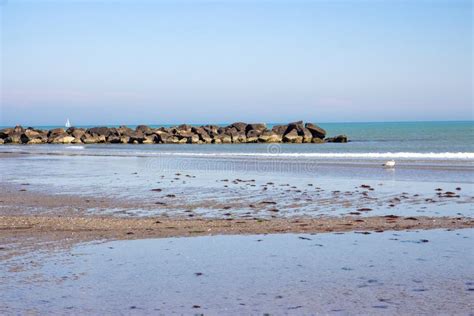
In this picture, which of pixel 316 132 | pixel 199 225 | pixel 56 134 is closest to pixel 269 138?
pixel 316 132

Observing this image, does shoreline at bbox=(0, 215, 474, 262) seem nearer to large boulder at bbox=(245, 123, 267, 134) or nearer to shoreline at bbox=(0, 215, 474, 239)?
shoreline at bbox=(0, 215, 474, 239)

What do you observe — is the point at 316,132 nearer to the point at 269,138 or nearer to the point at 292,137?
the point at 292,137

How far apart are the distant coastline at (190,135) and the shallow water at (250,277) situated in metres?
58.6

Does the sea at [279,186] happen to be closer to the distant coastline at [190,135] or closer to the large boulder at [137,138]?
the distant coastline at [190,135]

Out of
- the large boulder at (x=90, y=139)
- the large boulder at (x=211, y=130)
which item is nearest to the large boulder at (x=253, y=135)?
the large boulder at (x=211, y=130)

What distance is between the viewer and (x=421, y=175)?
78.4 ft

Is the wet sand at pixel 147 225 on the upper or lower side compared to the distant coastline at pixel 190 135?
lower

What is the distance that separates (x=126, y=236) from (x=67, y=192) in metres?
8.67

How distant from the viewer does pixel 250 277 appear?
7648mm

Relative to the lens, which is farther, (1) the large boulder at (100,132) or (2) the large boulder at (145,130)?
(1) the large boulder at (100,132)

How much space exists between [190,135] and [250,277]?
63517 millimetres

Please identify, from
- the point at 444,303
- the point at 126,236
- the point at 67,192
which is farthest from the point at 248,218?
the point at 67,192

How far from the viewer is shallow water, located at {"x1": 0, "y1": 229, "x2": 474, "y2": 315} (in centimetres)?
646

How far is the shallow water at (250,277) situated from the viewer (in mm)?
6457
